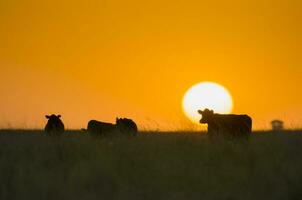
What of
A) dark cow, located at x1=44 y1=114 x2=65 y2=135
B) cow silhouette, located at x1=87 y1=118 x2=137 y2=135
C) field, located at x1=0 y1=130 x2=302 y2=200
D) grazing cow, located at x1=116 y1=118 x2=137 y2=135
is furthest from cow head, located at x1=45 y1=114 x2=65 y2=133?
field, located at x1=0 y1=130 x2=302 y2=200

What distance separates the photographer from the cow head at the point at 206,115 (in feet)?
78.2

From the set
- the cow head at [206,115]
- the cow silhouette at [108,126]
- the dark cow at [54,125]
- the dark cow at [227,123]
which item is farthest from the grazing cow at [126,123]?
the dark cow at [227,123]

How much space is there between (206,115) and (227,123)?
1.35 m

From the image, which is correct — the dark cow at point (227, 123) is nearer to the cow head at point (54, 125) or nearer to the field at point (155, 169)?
the field at point (155, 169)

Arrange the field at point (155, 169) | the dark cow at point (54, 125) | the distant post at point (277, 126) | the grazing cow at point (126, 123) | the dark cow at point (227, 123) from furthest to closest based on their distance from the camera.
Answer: the grazing cow at point (126, 123), the dark cow at point (54, 125), the distant post at point (277, 126), the dark cow at point (227, 123), the field at point (155, 169)

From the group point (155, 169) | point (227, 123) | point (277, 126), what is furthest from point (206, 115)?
point (155, 169)

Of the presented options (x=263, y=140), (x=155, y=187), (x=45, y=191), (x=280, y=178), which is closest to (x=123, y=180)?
(x=155, y=187)

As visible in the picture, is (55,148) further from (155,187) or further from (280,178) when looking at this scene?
(280,178)

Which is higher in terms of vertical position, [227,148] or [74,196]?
[227,148]

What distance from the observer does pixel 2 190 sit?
13891mm

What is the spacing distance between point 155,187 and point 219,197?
1.37 metres

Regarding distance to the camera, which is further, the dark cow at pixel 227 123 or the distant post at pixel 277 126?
the distant post at pixel 277 126

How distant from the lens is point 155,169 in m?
15.4

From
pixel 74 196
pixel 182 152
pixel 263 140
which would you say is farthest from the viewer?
pixel 263 140
